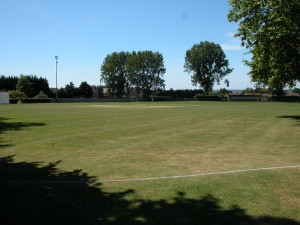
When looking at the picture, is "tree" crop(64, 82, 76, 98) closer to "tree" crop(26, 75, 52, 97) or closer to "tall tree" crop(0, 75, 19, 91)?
"tree" crop(26, 75, 52, 97)

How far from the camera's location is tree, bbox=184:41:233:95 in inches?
4530

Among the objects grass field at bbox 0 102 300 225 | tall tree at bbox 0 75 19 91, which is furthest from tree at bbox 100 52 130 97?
grass field at bbox 0 102 300 225

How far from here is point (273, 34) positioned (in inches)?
955

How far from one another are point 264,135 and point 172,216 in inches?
429

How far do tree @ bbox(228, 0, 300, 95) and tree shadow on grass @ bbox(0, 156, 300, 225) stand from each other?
791 inches

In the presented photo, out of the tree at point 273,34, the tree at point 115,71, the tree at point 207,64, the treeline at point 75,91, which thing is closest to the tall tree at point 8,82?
the treeline at point 75,91

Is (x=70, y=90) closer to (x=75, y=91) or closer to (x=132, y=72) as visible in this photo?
(x=75, y=91)

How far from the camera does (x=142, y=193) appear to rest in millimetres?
6766

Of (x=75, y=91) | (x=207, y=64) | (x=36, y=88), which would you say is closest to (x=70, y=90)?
Result: (x=75, y=91)

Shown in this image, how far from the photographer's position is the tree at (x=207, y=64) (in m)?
115

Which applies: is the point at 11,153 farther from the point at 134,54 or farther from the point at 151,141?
the point at 134,54

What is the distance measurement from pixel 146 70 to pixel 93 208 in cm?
11146

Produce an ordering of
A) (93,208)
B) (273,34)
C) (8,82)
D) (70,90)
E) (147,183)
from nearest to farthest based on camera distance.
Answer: (93,208)
(147,183)
(273,34)
(8,82)
(70,90)

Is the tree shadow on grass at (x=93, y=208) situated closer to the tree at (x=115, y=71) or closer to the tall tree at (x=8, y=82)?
the tall tree at (x=8, y=82)
